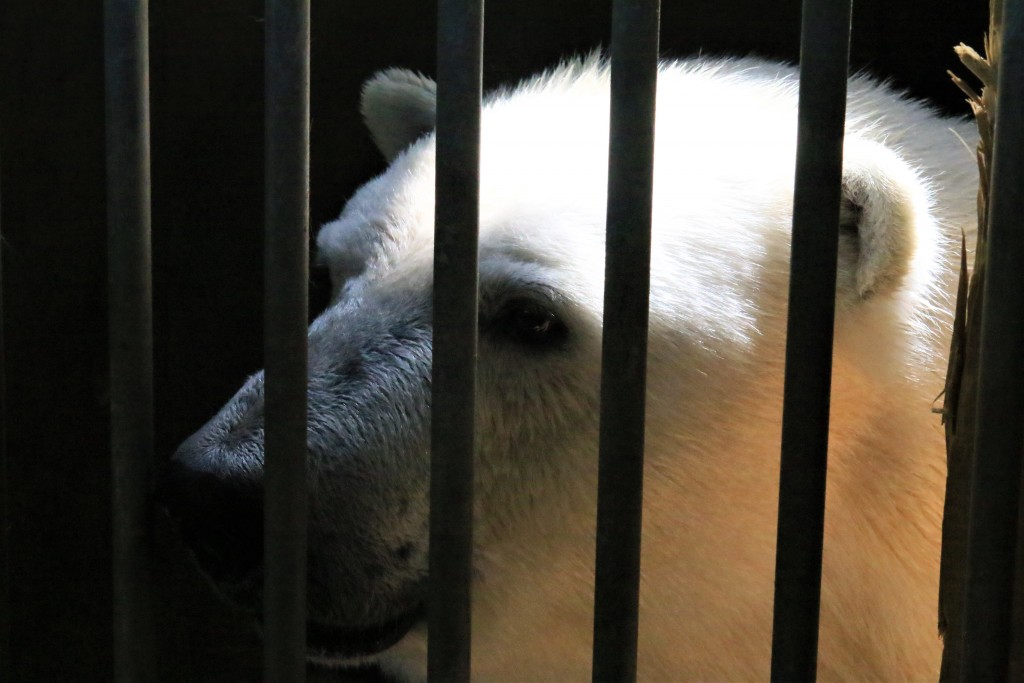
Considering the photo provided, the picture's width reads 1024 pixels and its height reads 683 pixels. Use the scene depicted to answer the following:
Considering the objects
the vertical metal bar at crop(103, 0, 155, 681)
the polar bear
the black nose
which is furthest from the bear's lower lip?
the vertical metal bar at crop(103, 0, 155, 681)

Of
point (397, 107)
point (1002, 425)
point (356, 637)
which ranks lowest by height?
point (356, 637)

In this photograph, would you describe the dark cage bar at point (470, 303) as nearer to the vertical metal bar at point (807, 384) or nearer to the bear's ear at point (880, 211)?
the vertical metal bar at point (807, 384)

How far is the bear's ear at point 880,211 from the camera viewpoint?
1292 millimetres

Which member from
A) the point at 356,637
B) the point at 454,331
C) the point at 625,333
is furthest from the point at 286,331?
the point at 356,637

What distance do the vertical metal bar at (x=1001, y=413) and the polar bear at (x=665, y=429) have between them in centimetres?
56

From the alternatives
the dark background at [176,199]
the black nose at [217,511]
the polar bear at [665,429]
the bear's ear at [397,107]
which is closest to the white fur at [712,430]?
the polar bear at [665,429]

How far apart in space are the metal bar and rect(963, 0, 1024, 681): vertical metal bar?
0.35 m

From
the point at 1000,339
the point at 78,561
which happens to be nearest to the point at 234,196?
the point at 78,561

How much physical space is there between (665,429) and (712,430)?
61 millimetres

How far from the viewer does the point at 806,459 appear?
82 cm

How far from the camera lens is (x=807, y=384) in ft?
2.67

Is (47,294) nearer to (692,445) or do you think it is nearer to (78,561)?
(78,561)

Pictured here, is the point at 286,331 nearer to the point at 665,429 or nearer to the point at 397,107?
the point at 665,429

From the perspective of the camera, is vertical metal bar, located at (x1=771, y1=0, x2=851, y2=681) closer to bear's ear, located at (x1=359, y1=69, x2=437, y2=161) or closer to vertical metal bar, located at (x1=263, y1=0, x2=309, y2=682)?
vertical metal bar, located at (x1=263, y1=0, x2=309, y2=682)
